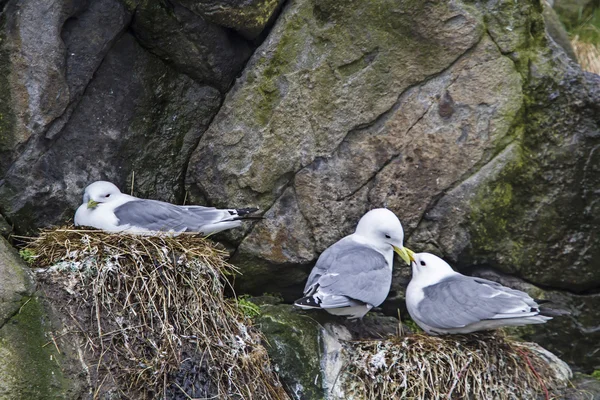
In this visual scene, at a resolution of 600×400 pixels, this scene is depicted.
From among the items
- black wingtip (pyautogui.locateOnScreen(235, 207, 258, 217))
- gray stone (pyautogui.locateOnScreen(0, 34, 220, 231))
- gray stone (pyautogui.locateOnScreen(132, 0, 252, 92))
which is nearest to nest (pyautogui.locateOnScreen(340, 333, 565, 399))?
black wingtip (pyautogui.locateOnScreen(235, 207, 258, 217))

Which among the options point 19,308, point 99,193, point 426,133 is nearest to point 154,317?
point 19,308

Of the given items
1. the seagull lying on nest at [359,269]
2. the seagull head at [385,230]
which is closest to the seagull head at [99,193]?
the seagull lying on nest at [359,269]

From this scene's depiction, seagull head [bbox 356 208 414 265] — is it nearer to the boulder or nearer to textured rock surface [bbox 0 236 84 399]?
the boulder

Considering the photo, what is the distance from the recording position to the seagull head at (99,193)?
544cm

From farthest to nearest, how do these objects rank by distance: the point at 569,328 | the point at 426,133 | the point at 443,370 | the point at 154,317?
the point at 569,328, the point at 426,133, the point at 443,370, the point at 154,317

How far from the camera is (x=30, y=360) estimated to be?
4.50m

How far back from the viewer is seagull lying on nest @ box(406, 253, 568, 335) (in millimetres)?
5137

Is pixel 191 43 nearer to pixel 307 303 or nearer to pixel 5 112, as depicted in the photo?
pixel 5 112

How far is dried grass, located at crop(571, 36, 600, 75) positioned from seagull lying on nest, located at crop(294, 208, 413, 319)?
3.96m

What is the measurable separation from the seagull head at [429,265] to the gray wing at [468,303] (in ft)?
0.32

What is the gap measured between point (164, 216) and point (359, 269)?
49.0 inches

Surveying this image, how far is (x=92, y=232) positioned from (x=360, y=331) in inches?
68.9

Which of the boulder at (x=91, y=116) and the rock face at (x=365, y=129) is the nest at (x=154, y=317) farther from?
the rock face at (x=365, y=129)

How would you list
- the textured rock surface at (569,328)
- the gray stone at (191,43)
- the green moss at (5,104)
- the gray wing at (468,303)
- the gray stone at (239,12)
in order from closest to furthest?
the gray wing at (468,303) < the green moss at (5,104) < the gray stone at (239,12) < the gray stone at (191,43) < the textured rock surface at (569,328)
